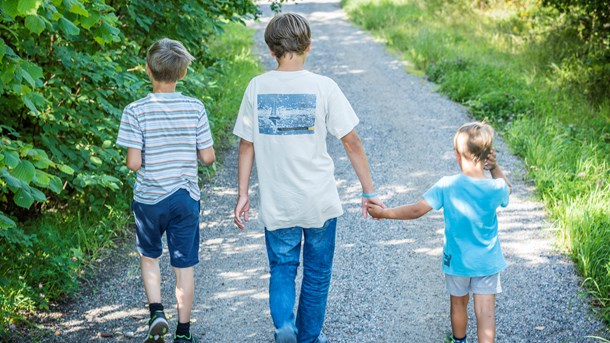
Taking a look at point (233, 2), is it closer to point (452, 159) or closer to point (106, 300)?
point (452, 159)

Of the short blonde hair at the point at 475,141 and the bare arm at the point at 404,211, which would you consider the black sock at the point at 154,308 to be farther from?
the short blonde hair at the point at 475,141

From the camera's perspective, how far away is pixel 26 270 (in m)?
4.98

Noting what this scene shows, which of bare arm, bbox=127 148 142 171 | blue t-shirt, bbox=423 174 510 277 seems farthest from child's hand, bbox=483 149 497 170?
bare arm, bbox=127 148 142 171

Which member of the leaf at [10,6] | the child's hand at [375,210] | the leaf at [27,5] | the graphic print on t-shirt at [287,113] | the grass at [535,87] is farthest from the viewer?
the grass at [535,87]

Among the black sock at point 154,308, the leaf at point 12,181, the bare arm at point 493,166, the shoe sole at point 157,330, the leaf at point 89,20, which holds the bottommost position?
the shoe sole at point 157,330

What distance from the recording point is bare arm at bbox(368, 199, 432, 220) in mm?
3773

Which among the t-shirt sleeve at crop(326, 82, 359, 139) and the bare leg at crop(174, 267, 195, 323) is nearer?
the t-shirt sleeve at crop(326, 82, 359, 139)

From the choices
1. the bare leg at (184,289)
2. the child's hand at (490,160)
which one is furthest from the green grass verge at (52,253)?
the child's hand at (490,160)

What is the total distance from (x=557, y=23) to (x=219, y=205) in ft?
31.4

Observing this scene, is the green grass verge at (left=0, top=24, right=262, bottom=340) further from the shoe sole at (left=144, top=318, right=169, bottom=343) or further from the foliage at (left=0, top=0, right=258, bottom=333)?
the shoe sole at (left=144, top=318, right=169, bottom=343)

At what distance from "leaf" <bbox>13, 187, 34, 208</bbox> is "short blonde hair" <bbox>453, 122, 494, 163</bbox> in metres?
2.30

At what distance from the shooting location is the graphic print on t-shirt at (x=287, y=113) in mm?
3590

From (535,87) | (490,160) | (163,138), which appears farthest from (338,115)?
(535,87)

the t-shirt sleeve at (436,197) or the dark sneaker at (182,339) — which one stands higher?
the t-shirt sleeve at (436,197)
